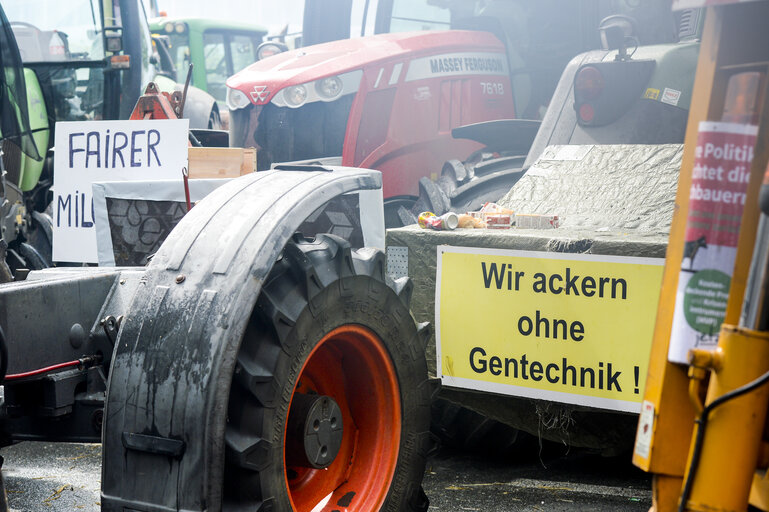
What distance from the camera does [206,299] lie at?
216 centimetres

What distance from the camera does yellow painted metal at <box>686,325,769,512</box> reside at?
4.88 feet

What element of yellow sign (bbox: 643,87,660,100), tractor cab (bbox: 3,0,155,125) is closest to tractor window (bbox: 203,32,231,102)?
tractor cab (bbox: 3,0,155,125)

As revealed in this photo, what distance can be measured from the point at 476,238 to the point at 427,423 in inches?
25.1

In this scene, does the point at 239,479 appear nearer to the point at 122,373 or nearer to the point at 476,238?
the point at 122,373

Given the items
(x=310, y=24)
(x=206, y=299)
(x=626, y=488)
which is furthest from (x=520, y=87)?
(x=206, y=299)

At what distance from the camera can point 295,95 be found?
580 cm

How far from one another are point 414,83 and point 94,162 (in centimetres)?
229

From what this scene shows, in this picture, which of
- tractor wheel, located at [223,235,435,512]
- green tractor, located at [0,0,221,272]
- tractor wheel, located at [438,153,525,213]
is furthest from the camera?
green tractor, located at [0,0,221,272]

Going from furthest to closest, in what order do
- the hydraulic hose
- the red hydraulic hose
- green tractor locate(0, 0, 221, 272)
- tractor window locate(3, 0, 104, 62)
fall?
tractor window locate(3, 0, 104, 62), green tractor locate(0, 0, 221, 272), the red hydraulic hose, the hydraulic hose

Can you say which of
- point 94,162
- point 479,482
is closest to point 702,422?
point 479,482

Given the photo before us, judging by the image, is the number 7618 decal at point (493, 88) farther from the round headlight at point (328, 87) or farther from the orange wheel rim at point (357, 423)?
the orange wheel rim at point (357, 423)

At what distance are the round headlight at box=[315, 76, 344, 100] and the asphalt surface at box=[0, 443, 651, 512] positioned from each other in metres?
2.66

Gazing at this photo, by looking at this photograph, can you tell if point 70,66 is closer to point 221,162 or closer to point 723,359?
point 221,162

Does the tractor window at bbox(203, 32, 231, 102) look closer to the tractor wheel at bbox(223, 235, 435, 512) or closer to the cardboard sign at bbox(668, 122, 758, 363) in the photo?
the tractor wheel at bbox(223, 235, 435, 512)
